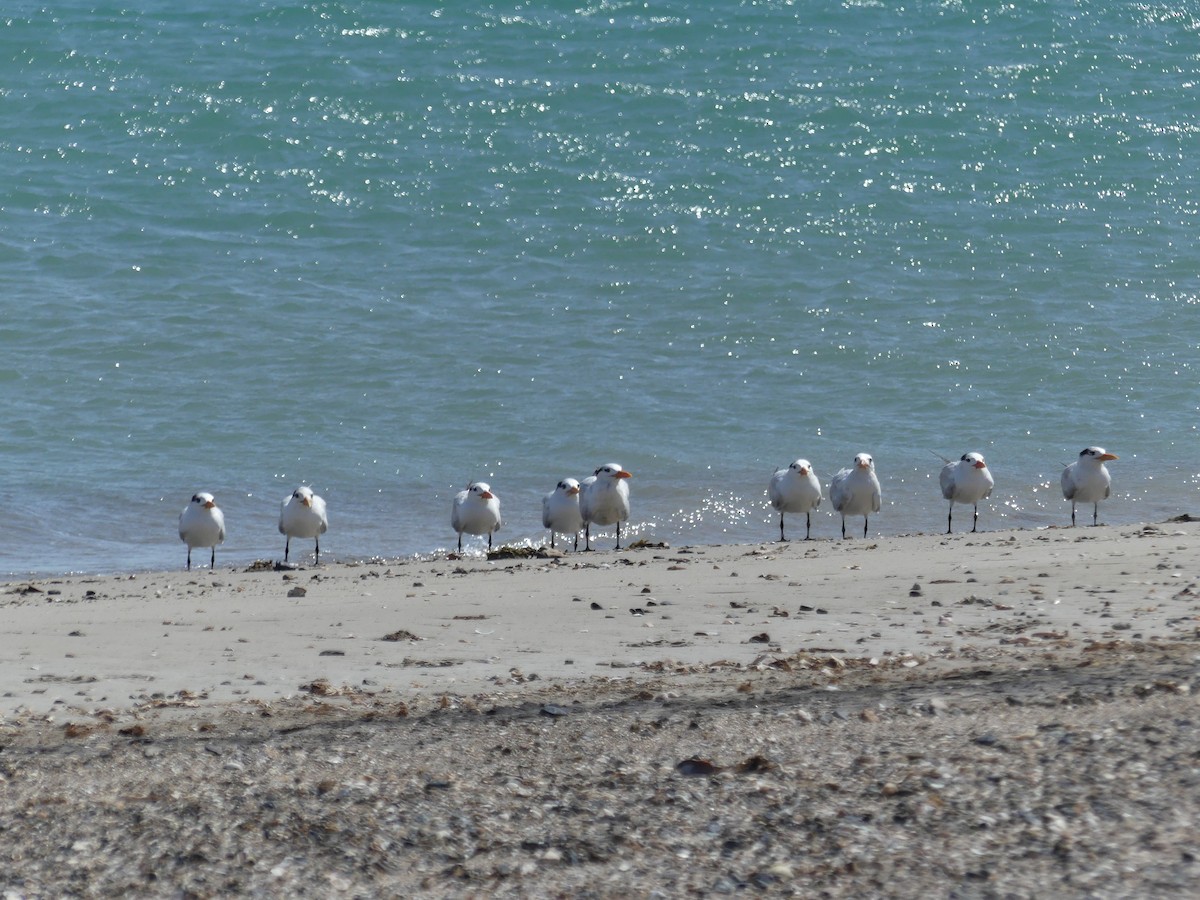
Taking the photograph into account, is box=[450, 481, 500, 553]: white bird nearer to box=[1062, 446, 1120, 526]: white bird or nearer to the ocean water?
the ocean water

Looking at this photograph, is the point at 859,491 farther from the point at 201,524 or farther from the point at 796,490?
the point at 201,524

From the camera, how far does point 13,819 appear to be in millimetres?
5137

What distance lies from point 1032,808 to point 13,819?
3.09 meters

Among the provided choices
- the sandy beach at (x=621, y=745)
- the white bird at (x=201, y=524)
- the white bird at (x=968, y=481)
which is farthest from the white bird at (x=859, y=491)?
the white bird at (x=201, y=524)

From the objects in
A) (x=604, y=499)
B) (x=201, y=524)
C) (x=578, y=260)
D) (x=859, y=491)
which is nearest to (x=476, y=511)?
(x=604, y=499)

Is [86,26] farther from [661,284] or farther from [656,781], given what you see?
[656,781]

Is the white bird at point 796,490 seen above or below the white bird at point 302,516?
above

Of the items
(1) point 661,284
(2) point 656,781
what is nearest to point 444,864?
(2) point 656,781

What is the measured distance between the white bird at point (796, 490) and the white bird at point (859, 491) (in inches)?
10.3

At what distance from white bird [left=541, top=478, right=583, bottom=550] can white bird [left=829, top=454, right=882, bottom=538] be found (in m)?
2.30

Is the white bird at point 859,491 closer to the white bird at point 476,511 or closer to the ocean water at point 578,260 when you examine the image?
the ocean water at point 578,260

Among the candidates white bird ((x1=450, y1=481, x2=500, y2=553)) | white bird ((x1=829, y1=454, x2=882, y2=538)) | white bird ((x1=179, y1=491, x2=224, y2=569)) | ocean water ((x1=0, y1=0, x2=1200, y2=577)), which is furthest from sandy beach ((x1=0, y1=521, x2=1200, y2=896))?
ocean water ((x1=0, y1=0, x2=1200, y2=577))

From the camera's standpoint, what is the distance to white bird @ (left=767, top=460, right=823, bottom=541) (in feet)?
46.8

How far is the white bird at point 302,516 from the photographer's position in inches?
530
